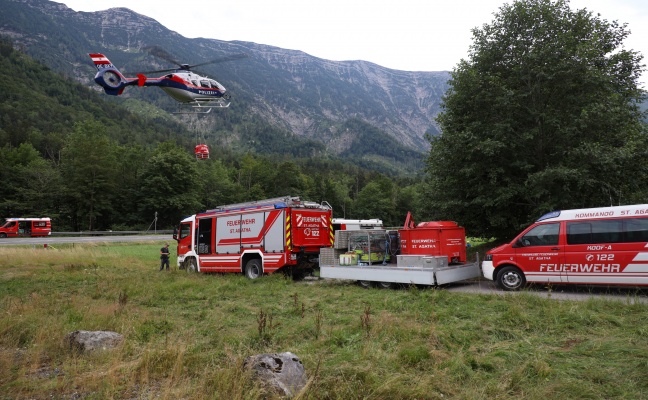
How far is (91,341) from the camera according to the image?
5.86 metres

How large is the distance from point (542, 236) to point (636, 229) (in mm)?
2060

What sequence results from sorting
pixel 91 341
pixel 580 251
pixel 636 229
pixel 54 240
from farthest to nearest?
pixel 54 240 < pixel 580 251 < pixel 636 229 < pixel 91 341

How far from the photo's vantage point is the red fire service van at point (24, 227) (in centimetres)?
4662

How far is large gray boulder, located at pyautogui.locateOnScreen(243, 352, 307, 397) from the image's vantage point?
4070mm

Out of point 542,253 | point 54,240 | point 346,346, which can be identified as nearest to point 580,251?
point 542,253

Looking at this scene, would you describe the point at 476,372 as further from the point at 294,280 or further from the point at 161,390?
the point at 294,280

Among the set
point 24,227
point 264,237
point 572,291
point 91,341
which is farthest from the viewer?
point 24,227

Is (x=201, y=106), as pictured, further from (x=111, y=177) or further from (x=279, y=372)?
(x=111, y=177)

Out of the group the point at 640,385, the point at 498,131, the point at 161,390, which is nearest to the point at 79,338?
the point at 161,390

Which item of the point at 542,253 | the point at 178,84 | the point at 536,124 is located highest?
the point at 178,84

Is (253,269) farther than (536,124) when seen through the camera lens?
Yes

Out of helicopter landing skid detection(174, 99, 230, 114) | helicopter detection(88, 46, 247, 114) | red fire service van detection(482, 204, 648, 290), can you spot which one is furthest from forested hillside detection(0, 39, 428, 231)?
red fire service van detection(482, 204, 648, 290)

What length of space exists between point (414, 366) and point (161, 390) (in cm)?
309

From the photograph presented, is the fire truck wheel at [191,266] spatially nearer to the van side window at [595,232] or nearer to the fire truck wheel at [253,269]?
the fire truck wheel at [253,269]
